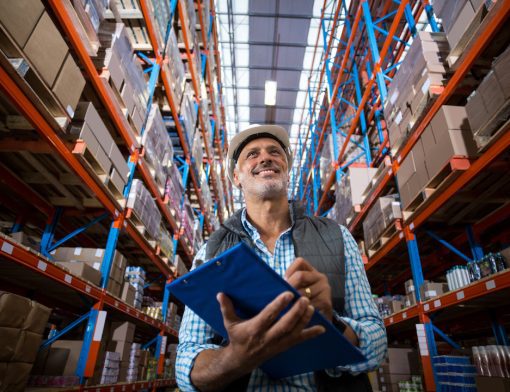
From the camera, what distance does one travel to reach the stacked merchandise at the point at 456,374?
3414 mm

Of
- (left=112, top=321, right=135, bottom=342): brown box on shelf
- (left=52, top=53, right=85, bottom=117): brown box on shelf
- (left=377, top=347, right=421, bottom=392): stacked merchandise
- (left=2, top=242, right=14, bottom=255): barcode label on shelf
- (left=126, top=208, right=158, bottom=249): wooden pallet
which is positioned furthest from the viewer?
(left=377, top=347, right=421, bottom=392): stacked merchandise

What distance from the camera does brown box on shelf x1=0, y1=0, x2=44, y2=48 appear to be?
2.20m

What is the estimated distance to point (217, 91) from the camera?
1368 cm

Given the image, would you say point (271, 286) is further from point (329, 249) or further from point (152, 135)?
point (152, 135)

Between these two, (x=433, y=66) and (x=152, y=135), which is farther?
(x=152, y=135)

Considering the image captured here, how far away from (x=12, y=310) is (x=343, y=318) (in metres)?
2.64

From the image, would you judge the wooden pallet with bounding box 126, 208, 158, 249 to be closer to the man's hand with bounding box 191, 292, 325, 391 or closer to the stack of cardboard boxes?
the stack of cardboard boxes

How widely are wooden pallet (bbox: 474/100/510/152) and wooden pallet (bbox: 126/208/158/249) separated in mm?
4329

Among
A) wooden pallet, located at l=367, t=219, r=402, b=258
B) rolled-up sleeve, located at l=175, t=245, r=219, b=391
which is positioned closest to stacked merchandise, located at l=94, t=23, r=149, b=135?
rolled-up sleeve, located at l=175, t=245, r=219, b=391

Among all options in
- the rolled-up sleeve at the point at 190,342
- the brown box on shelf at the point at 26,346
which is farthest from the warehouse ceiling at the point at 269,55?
the rolled-up sleeve at the point at 190,342

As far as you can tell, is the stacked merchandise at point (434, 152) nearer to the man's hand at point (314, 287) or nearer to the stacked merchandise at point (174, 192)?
the man's hand at point (314, 287)

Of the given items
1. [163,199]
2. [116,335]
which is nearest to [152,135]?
[163,199]

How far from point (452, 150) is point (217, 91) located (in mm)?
11572

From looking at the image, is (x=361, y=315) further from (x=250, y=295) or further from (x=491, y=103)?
(x=491, y=103)
